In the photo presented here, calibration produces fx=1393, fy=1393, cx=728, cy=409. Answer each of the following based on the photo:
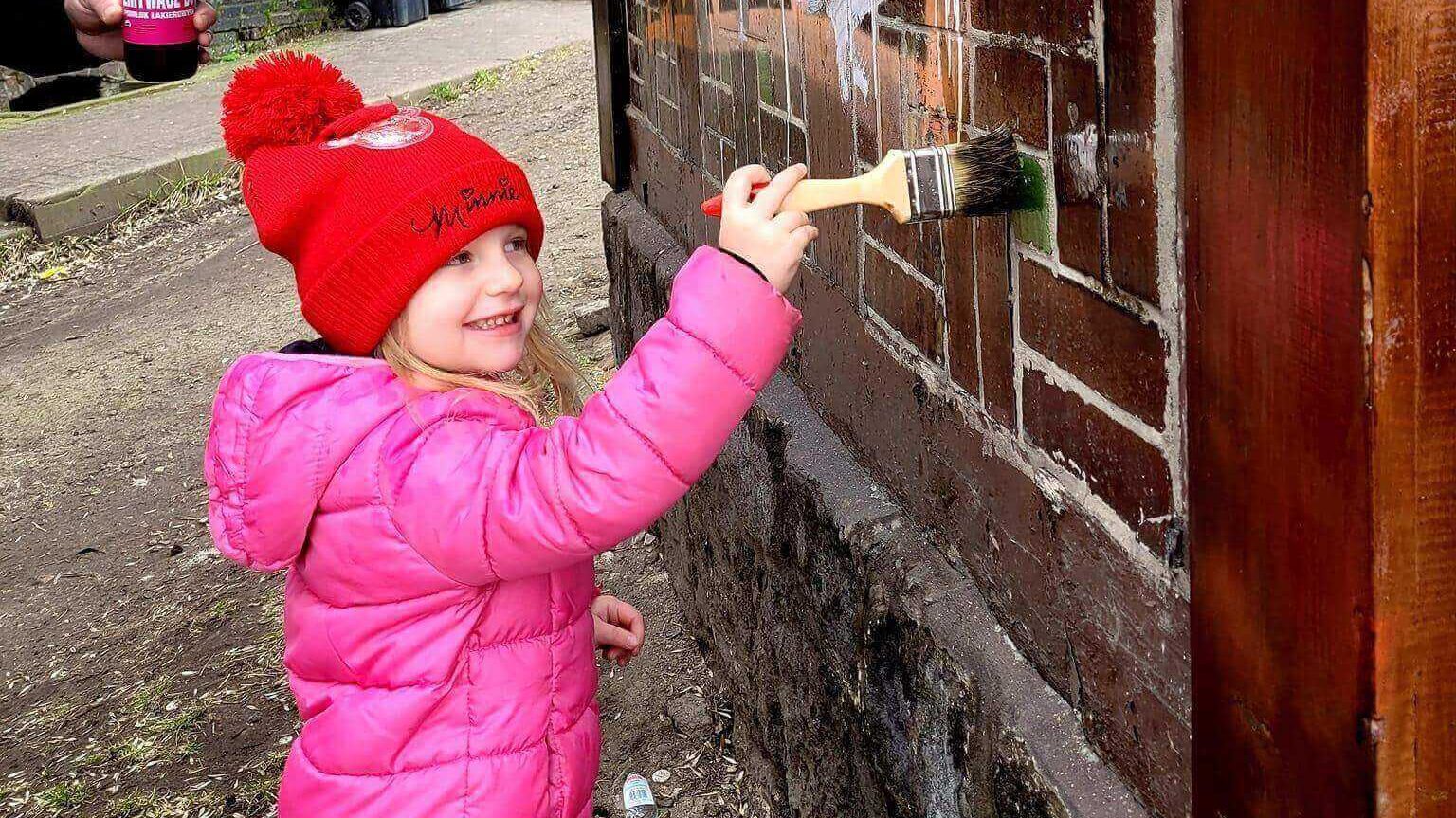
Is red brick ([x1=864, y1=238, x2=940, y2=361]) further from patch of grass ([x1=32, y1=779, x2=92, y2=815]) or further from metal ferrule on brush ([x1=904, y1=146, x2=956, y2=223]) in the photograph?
patch of grass ([x1=32, y1=779, x2=92, y2=815])

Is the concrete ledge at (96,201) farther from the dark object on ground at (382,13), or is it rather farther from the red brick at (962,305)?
the red brick at (962,305)

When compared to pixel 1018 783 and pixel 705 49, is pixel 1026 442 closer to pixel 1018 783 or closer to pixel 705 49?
pixel 1018 783

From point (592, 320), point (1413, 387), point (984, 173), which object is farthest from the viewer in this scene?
point (592, 320)

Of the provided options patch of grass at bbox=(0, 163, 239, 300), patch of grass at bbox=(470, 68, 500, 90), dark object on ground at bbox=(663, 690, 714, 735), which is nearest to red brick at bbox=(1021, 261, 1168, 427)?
dark object on ground at bbox=(663, 690, 714, 735)

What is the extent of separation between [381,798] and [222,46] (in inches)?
457

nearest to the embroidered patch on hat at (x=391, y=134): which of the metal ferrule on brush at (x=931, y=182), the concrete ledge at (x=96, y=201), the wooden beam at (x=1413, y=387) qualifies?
the metal ferrule on brush at (x=931, y=182)

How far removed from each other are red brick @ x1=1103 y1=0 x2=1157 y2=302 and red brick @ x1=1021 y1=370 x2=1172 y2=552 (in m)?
0.15

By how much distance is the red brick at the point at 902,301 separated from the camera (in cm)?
183

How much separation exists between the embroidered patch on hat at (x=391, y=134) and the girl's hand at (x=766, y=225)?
0.55 metres

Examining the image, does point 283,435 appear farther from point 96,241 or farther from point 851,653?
point 96,241

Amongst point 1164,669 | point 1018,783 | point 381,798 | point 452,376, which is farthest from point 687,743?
point 1164,669

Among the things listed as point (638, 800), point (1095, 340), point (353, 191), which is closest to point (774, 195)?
point (1095, 340)

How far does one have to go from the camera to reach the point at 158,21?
298 centimetres

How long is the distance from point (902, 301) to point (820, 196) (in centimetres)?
48
